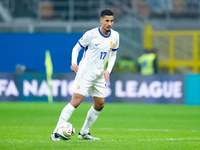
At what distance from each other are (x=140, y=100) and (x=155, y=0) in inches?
258

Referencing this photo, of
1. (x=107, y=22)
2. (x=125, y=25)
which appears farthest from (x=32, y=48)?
(x=107, y=22)

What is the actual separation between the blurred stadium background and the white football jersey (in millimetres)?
12909

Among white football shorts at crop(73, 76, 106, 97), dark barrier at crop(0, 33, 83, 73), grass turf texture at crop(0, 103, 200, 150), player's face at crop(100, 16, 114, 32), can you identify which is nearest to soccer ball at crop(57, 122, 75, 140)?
grass turf texture at crop(0, 103, 200, 150)

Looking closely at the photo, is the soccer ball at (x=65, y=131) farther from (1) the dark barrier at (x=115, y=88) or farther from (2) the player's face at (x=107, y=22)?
(1) the dark barrier at (x=115, y=88)

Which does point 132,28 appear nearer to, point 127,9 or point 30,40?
point 127,9

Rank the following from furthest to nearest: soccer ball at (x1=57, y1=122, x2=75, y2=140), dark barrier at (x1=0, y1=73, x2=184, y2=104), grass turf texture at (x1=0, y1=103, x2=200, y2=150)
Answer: dark barrier at (x1=0, y1=73, x2=184, y2=104)
soccer ball at (x1=57, y1=122, x2=75, y2=140)
grass turf texture at (x1=0, y1=103, x2=200, y2=150)

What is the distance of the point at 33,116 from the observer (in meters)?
13.8

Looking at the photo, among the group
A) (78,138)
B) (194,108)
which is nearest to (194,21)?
(194,108)

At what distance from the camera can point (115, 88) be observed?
18.6m

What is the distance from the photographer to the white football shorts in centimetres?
835

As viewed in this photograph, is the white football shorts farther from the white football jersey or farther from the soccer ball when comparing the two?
the soccer ball

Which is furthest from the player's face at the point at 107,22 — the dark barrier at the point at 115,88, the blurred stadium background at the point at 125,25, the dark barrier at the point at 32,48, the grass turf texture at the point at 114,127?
the dark barrier at the point at 32,48

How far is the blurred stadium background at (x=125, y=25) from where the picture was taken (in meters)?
22.0

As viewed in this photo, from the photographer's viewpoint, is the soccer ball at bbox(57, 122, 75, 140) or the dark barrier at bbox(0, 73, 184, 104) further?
the dark barrier at bbox(0, 73, 184, 104)
